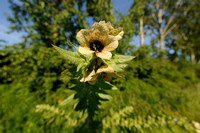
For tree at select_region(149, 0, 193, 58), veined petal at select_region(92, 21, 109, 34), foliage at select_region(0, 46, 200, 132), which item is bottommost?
foliage at select_region(0, 46, 200, 132)

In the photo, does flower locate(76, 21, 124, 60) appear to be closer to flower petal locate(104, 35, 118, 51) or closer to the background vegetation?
flower petal locate(104, 35, 118, 51)

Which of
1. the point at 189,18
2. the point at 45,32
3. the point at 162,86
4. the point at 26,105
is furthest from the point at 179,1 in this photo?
the point at 26,105

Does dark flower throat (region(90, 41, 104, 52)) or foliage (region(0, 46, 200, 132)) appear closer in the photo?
dark flower throat (region(90, 41, 104, 52))

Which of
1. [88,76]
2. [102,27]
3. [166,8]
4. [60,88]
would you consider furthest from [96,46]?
[166,8]

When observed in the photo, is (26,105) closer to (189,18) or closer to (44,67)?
(44,67)

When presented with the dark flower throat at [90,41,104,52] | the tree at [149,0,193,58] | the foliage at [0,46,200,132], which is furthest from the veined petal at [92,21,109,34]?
the tree at [149,0,193,58]

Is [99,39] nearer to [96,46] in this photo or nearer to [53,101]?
[96,46]

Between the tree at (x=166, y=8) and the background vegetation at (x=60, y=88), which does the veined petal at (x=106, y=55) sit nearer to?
the background vegetation at (x=60, y=88)

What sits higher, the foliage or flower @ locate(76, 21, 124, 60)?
flower @ locate(76, 21, 124, 60)
